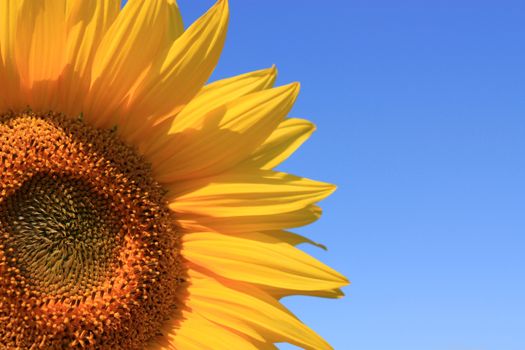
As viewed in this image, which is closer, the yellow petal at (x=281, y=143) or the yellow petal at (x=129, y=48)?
the yellow petal at (x=129, y=48)

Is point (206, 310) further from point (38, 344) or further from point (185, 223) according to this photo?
point (38, 344)

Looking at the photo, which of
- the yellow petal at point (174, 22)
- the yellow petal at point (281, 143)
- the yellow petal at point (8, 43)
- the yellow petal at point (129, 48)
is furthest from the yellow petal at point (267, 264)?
the yellow petal at point (8, 43)

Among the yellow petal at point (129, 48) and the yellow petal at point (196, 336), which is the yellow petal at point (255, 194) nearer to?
the yellow petal at point (196, 336)

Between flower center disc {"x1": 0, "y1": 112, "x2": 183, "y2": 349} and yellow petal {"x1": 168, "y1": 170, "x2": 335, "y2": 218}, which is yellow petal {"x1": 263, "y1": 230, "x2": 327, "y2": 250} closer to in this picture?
yellow petal {"x1": 168, "y1": 170, "x2": 335, "y2": 218}

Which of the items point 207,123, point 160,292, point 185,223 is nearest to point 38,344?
point 160,292

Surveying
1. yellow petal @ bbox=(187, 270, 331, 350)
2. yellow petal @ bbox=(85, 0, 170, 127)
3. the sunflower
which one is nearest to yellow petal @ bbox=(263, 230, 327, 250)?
the sunflower

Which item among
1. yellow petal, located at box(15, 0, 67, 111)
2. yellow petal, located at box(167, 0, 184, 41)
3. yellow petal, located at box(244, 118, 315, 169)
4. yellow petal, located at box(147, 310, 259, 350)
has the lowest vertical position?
yellow petal, located at box(147, 310, 259, 350)

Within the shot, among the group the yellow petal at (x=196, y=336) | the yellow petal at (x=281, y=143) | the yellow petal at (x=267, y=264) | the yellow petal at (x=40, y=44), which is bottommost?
the yellow petal at (x=196, y=336)

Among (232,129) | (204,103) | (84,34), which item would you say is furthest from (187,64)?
(84,34)
